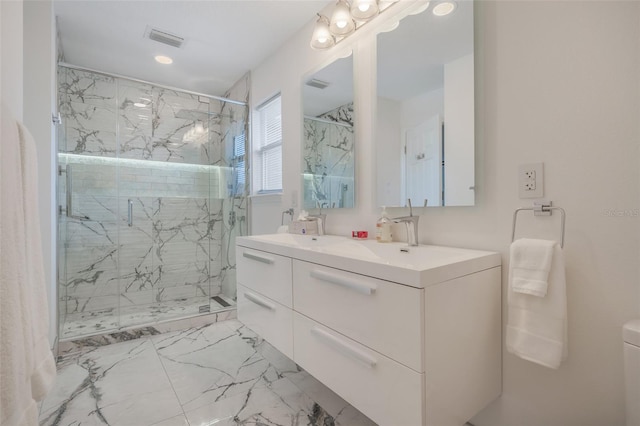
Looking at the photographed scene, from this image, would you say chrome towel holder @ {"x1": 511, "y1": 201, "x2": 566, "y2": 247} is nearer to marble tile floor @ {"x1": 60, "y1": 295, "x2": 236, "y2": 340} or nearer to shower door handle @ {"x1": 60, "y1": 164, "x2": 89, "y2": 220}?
marble tile floor @ {"x1": 60, "y1": 295, "x2": 236, "y2": 340}

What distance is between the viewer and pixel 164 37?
245 cm

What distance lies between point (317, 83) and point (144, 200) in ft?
7.43

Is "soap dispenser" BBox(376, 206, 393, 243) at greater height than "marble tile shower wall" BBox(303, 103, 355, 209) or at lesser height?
lesser

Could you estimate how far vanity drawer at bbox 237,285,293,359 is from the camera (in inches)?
57.7

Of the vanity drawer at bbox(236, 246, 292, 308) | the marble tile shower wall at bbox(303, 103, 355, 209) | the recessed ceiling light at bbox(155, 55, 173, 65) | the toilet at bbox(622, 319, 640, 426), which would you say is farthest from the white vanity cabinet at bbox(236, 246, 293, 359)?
the recessed ceiling light at bbox(155, 55, 173, 65)

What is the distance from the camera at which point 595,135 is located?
1017 millimetres

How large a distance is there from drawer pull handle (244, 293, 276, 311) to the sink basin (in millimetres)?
277

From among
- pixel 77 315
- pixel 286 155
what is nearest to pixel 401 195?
pixel 286 155

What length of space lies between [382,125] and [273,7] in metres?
1.20

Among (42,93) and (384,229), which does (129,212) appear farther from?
(384,229)

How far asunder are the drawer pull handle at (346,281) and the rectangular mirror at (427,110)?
24.6 inches

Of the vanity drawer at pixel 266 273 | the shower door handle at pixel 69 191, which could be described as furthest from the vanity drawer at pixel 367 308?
the shower door handle at pixel 69 191

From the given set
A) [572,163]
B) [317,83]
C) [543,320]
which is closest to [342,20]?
[317,83]

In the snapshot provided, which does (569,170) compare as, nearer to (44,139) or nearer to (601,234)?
(601,234)
